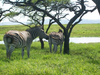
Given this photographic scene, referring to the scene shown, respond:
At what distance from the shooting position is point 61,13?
55.8 feet

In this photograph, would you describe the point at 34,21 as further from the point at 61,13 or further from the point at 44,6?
the point at 61,13

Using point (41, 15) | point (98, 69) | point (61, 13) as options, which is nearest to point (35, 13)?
point (41, 15)

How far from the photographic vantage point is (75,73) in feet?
19.5

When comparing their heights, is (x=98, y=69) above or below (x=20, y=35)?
below

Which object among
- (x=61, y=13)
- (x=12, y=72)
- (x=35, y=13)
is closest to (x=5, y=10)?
(x=35, y=13)

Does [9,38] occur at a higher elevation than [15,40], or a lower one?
higher

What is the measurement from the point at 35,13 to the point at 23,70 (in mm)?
11869

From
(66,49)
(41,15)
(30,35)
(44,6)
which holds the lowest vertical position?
Result: (66,49)

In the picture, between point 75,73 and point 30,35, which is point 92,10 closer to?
point 30,35

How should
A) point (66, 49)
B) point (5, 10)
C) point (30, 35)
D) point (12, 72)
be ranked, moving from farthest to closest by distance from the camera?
point (5, 10) < point (66, 49) < point (30, 35) < point (12, 72)

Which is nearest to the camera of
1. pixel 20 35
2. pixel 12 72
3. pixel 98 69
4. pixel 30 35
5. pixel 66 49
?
pixel 12 72

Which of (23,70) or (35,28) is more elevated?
(35,28)

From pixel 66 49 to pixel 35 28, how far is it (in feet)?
12.1

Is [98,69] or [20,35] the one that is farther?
[20,35]
